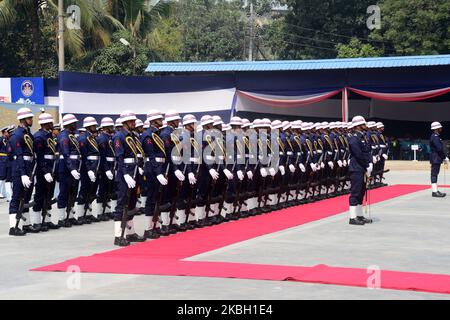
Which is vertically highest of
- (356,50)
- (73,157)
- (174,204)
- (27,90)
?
(356,50)

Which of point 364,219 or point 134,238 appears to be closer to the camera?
point 134,238

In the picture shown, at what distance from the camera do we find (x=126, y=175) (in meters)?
12.3

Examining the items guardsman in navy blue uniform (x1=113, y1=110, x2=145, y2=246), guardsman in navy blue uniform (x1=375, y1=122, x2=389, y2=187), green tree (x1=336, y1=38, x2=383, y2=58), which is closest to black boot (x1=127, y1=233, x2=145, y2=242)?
guardsman in navy blue uniform (x1=113, y1=110, x2=145, y2=246)

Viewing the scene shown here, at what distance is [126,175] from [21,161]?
207cm

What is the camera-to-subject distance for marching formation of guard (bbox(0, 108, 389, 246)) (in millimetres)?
12891

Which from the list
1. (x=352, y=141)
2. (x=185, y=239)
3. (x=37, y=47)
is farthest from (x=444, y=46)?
(x=185, y=239)

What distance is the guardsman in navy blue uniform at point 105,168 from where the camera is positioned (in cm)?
1533

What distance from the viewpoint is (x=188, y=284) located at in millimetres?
8891

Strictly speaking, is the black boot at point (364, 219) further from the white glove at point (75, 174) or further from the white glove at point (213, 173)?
the white glove at point (75, 174)

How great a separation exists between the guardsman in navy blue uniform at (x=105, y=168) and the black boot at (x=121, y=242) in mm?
3239

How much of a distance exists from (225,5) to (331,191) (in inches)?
2307

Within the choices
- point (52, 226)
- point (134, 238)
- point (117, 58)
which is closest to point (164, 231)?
point (134, 238)

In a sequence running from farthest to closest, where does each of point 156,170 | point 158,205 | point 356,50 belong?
point 356,50, point 158,205, point 156,170

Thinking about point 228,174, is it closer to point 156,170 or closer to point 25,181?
point 156,170
